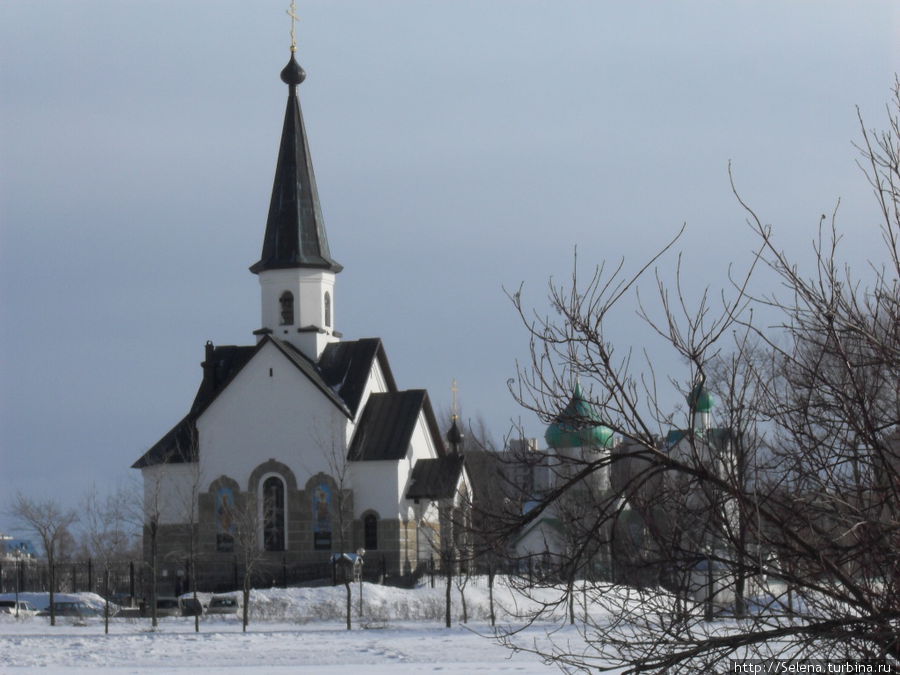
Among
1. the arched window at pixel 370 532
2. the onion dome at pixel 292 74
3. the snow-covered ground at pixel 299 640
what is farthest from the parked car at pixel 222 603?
the onion dome at pixel 292 74

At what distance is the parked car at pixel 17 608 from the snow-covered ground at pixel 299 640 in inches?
42.7

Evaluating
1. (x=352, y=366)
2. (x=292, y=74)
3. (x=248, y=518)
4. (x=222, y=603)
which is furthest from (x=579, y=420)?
(x=292, y=74)

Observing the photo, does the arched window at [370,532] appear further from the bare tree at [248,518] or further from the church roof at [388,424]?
the bare tree at [248,518]

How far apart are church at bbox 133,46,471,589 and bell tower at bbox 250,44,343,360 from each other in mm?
45

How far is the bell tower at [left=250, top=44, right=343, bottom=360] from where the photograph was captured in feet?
142

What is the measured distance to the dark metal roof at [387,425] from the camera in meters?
40.7

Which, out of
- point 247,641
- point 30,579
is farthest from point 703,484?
point 30,579

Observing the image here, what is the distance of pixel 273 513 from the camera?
41188 millimetres

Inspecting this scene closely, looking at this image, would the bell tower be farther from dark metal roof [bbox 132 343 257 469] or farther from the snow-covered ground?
the snow-covered ground

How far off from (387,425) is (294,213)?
7733 mm

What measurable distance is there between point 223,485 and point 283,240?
813 centimetres

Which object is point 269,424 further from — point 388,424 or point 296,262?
point 296,262

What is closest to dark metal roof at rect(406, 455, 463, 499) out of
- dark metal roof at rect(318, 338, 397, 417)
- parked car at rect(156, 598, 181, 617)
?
dark metal roof at rect(318, 338, 397, 417)

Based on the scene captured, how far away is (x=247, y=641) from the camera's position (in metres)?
24.5
